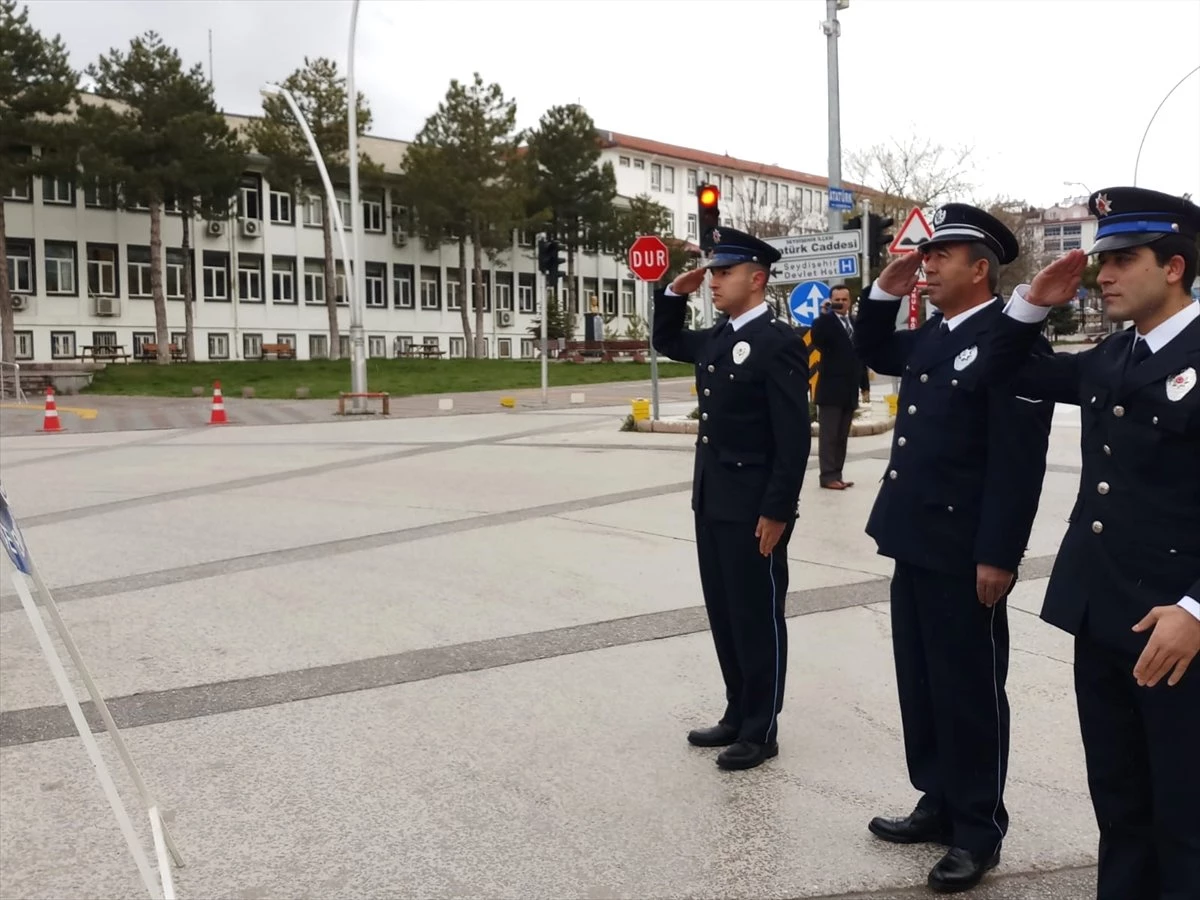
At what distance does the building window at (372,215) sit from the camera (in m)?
58.2

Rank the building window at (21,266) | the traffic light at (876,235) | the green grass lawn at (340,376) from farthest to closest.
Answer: the building window at (21,266), the green grass lawn at (340,376), the traffic light at (876,235)

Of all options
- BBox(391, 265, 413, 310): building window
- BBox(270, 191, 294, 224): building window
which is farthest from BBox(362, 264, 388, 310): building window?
BBox(270, 191, 294, 224): building window

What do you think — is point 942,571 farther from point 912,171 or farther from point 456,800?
point 912,171

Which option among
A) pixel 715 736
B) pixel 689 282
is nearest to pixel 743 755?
pixel 715 736

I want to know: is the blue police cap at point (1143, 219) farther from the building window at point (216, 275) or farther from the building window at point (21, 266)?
the building window at point (216, 275)

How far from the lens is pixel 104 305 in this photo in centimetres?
4756

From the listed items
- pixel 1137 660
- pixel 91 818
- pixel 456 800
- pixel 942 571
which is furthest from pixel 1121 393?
pixel 91 818

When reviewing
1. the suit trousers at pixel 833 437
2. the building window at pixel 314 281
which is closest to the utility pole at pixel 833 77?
the suit trousers at pixel 833 437

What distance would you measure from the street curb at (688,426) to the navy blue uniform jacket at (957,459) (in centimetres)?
1292

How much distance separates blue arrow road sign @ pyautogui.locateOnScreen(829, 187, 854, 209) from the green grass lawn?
16.2 meters

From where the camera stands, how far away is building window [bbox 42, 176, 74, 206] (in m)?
46.2

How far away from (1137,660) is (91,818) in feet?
10.8

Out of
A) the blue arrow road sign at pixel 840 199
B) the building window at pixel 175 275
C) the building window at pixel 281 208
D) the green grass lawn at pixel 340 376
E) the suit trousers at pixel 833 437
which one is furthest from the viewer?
the building window at pixel 281 208

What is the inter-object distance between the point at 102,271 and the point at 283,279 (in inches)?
343
